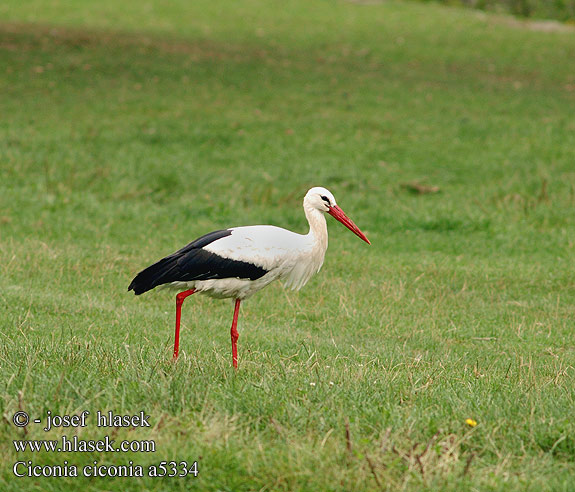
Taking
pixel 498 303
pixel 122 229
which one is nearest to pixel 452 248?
pixel 498 303

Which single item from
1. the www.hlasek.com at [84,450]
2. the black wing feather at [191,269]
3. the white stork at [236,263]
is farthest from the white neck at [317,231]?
the www.hlasek.com at [84,450]

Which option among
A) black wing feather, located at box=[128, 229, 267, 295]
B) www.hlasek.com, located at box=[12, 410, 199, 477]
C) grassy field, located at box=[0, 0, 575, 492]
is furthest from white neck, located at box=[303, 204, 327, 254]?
www.hlasek.com, located at box=[12, 410, 199, 477]

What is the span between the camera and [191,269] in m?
6.56

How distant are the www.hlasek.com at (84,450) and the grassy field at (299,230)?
0.13 ft

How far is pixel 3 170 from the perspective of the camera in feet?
46.6

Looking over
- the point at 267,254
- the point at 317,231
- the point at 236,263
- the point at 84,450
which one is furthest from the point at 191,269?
the point at 84,450

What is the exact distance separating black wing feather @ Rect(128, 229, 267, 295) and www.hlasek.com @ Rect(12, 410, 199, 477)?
220cm

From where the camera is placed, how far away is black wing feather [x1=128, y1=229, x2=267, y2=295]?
6543 millimetres

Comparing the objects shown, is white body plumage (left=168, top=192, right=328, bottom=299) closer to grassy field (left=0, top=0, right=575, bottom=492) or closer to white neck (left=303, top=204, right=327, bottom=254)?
white neck (left=303, top=204, right=327, bottom=254)

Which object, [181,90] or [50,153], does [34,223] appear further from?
[181,90]

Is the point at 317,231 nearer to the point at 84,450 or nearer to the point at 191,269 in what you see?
the point at 191,269

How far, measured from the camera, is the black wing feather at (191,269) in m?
6.54

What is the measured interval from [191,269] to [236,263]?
0.35m

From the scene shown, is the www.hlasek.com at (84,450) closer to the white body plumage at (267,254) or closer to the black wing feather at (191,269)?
the black wing feather at (191,269)
